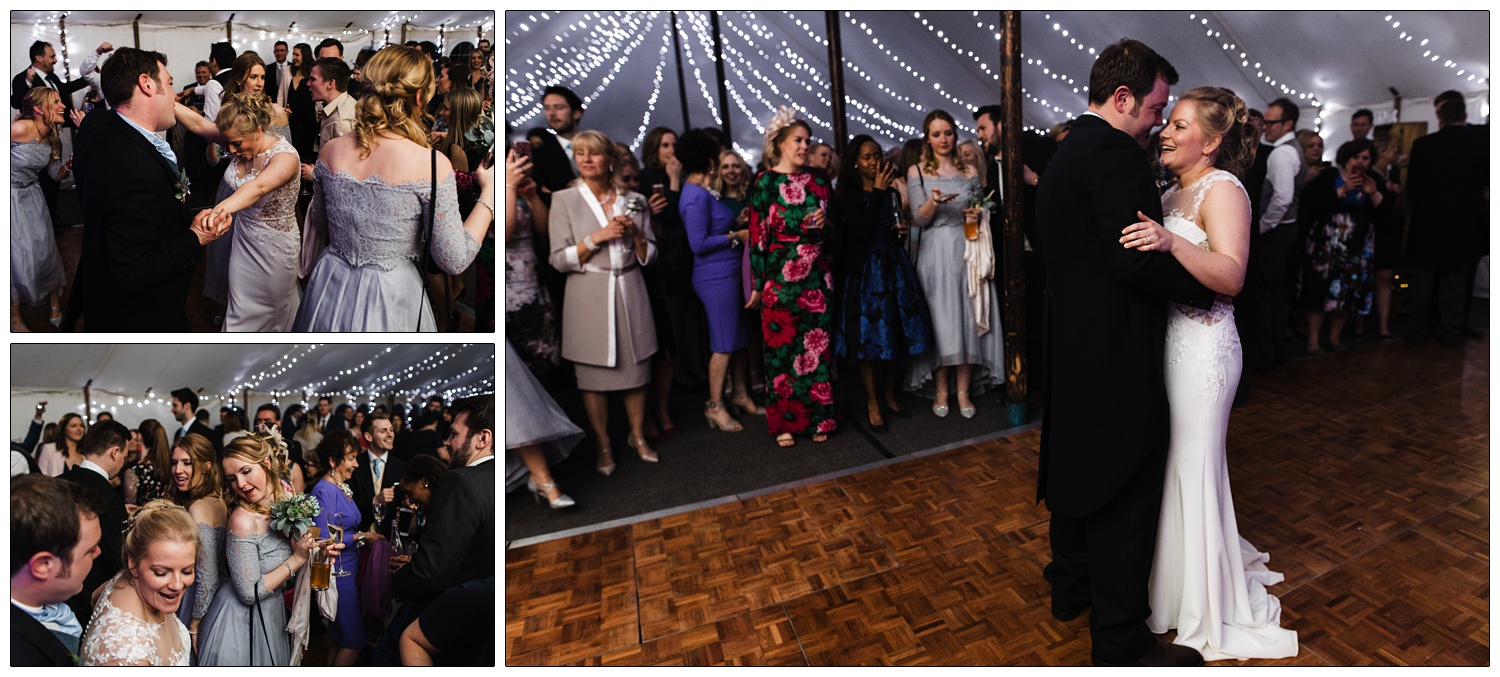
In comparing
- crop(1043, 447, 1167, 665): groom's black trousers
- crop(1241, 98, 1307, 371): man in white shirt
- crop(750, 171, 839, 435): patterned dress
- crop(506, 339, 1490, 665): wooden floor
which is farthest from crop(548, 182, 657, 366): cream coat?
crop(1241, 98, 1307, 371): man in white shirt

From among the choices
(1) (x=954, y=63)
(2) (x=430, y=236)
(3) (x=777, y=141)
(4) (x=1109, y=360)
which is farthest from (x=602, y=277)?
(1) (x=954, y=63)

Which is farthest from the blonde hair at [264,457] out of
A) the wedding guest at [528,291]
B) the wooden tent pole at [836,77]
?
the wooden tent pole at [836,77]

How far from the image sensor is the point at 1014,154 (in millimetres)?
3143

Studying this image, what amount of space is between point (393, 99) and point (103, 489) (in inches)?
37.1

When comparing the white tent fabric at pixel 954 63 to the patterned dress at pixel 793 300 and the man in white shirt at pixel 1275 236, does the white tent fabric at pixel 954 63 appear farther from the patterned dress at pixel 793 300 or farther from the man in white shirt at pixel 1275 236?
the patterned dress at pixel 793 300

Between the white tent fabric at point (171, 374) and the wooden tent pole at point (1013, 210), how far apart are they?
8.13 ft

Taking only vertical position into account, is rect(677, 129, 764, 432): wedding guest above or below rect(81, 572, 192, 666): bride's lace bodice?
above

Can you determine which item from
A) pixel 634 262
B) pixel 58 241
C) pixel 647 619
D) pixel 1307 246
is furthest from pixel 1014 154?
pixel 58 241

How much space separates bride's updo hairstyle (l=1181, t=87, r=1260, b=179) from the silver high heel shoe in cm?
219

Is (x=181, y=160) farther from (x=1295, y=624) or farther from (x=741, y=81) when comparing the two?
(x=741, y=81)

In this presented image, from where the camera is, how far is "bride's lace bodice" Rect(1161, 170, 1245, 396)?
5.39 ft

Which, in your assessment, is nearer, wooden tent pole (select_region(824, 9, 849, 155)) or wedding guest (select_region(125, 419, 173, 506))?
wedding guest (select_region(125, 419, 173, 506))

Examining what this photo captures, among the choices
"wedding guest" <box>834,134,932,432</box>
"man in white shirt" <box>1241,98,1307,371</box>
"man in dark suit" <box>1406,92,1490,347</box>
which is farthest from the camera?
"man in dark suit" <box>1406,92,1490,347</box>

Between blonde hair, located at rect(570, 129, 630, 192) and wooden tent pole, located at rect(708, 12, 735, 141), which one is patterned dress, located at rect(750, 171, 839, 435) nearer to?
blonde hair, located at rect(570, 129, 630, 192)
